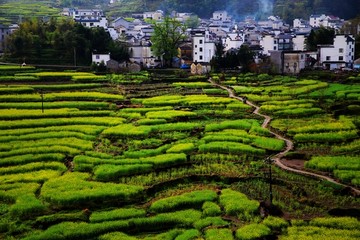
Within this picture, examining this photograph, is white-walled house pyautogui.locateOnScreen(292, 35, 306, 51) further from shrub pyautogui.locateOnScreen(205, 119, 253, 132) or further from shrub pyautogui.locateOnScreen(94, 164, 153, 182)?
shrub pyautogui.locateOnScreen(94, 164, 153, 182)

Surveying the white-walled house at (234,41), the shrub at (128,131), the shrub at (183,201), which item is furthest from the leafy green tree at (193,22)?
the shrub at (183,201)

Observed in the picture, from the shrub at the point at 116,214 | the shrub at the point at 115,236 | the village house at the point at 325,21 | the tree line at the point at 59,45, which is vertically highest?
the village house at the point at 325,21

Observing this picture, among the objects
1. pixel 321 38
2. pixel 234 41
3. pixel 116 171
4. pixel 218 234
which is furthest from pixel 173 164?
pixel 234 41

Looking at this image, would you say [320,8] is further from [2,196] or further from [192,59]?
[2,196]

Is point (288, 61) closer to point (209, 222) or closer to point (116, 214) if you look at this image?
point (209, 222)

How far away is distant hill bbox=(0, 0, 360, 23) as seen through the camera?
11894cm

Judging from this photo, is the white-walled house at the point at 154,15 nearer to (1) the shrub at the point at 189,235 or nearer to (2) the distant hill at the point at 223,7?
(2) the distant hill at the point at 223,7

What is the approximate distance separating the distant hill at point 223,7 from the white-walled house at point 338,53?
50836mm

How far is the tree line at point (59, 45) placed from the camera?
67375 millimetres

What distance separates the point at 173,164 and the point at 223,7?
108183 mm

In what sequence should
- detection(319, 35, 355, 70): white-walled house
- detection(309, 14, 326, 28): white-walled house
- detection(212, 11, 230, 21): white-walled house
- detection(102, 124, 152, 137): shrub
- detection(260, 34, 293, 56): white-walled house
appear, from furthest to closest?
detection(212, 11, 230, 21): white-walled house, detection(309, 14, 326, 28): white-walled house, detection(260, 34, 293, 56): white-walled house, detection(319, 35, 355, 70): white-walled house, detection(102, 124, 152, 137): shrub

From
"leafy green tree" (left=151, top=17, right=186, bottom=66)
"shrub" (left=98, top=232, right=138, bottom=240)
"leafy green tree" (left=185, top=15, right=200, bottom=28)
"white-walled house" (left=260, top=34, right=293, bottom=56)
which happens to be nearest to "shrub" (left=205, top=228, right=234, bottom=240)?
"shrub" (left=98, top=232, right=138, bottom=240)

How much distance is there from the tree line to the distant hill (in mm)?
43292

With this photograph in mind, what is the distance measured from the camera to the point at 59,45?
227 ft
